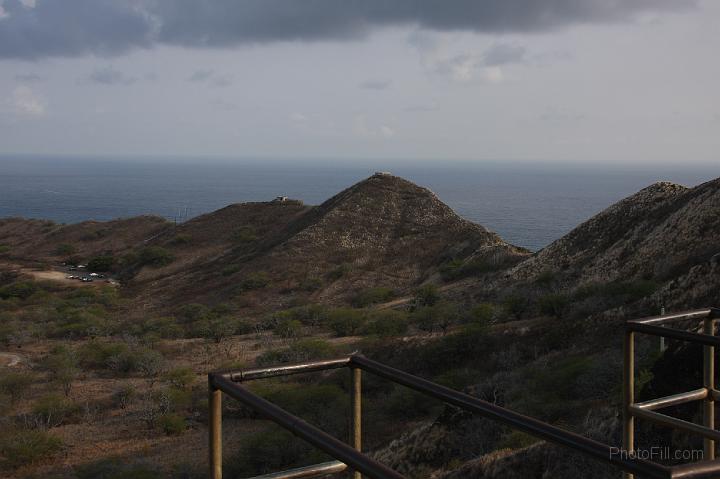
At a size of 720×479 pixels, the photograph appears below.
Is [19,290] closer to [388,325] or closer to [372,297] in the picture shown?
[372,297]

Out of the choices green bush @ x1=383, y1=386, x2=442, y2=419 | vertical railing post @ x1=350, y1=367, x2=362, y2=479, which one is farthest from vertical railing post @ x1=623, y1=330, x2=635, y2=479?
Result: green bush @ x1=383, y1=386, x2=442, y2=419

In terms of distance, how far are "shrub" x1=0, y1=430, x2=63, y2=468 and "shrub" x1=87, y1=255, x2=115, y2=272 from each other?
4323cm

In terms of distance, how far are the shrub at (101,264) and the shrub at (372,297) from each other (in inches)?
1146

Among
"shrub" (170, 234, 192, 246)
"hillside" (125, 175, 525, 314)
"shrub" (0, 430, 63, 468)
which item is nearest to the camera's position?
"shrub" (0, 430, 63, 468)

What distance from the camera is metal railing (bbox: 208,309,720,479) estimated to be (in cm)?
193

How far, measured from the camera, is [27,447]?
50.0 feet

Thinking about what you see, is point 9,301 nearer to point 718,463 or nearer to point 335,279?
point 335,279

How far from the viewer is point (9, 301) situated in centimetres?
4159

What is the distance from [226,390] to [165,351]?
82.4 ft

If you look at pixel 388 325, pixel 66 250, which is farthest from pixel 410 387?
pixel 66 250

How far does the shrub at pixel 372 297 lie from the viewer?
3534 centimetres

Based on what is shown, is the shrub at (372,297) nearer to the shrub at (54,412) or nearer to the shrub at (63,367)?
the shrub at (63,367)

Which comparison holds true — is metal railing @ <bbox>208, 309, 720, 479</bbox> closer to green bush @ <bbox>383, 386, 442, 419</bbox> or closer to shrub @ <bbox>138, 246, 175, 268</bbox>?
green bush @ <bbox>383, 386, 442, 419</bbox>

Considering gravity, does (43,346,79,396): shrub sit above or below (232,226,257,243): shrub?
below
